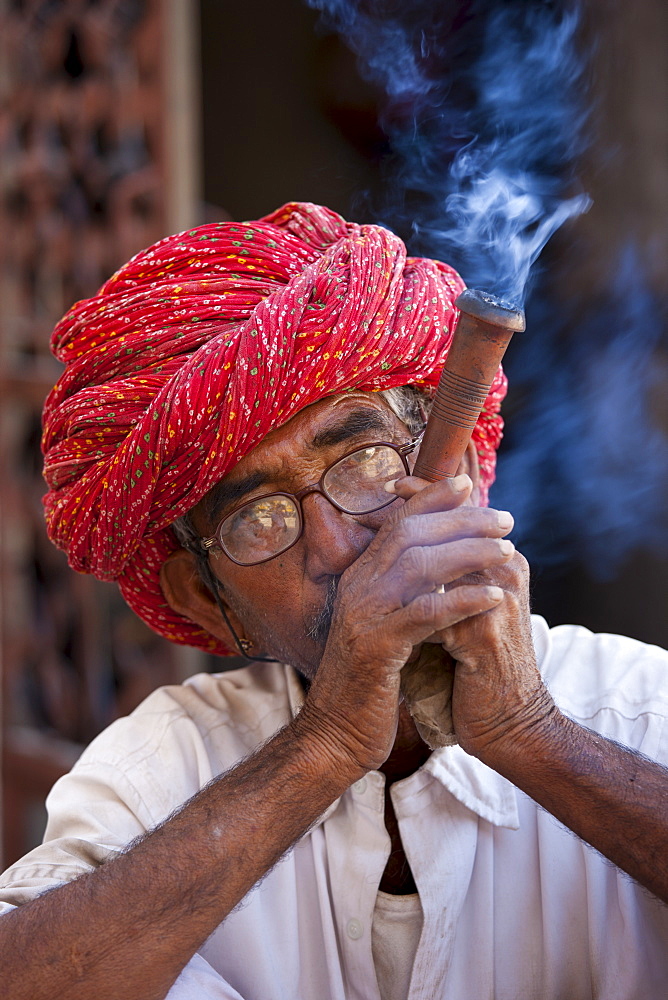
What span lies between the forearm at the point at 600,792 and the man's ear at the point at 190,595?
0.86m

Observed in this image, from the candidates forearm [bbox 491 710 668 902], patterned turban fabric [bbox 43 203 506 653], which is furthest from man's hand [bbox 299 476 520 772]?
patterned turban fabric [bbox 43 203 506 653]

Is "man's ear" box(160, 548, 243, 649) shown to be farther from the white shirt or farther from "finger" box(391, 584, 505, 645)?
"finger" box(391, 584, 505, 645)

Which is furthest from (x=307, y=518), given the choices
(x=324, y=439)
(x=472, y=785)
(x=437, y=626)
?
(x=472, y=785)

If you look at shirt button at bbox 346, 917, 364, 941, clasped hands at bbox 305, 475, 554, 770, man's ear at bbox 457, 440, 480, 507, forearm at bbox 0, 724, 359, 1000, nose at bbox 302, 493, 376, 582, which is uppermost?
man's ear at bbox 457, 440, 480, 507

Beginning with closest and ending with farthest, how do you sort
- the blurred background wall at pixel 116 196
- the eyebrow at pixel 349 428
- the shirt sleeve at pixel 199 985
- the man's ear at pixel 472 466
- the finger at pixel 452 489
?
the finger at pixel 452 489 → the shirt sleeve at pixel 199 985 → the eyebrow at pixel 349 428 → the man's ear at pixel 472 466 → the blurred background wall at pixel 116 196

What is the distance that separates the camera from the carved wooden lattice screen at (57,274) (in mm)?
3832

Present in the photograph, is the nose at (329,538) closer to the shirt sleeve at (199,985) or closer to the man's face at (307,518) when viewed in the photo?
the man's face at (307,518)

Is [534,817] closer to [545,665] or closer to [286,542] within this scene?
[545,665]

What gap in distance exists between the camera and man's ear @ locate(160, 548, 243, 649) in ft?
7.64

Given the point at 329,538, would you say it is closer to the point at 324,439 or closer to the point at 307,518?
the point at 307,518

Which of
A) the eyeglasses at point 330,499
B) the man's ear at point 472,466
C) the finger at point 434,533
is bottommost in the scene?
the finger at point 434,533

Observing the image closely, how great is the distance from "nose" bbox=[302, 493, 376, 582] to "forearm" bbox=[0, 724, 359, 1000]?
340 millimetres

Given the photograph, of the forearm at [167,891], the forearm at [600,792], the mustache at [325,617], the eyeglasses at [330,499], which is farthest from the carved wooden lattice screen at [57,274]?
the forearm at [600,792]

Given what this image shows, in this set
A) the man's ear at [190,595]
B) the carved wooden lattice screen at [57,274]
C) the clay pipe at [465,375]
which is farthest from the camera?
the carved wooden lattice screen at [57,274]
